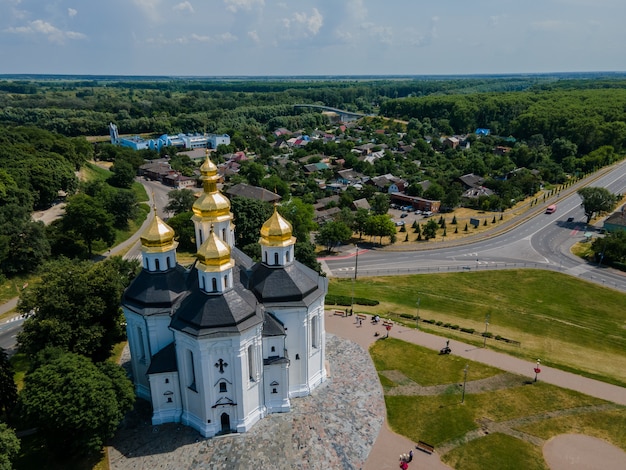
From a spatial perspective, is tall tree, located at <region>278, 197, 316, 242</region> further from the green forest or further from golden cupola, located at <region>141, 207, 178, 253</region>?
golden cupola, located at <region>141, 207, 178, 253</region>

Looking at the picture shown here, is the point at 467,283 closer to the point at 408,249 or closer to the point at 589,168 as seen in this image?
the point at 408,249

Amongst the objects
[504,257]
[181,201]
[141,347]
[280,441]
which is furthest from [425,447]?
[181,201]

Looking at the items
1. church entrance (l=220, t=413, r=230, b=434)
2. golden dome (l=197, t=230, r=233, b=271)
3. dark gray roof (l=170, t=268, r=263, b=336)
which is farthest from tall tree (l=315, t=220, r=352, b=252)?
church entrance (l=220, t=413, r=230, b=434)

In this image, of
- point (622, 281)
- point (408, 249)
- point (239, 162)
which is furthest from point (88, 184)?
point (622, 281)

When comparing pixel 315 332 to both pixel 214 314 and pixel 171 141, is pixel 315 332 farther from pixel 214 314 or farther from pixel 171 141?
pixel 171 141

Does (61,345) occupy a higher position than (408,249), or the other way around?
(61,345)

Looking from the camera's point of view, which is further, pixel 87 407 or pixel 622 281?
pixel 622 281

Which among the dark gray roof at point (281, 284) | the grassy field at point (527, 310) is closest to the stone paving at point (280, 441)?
the dark gray roof at point (281, 284)

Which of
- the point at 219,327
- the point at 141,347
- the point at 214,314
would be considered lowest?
the point at 141,347
